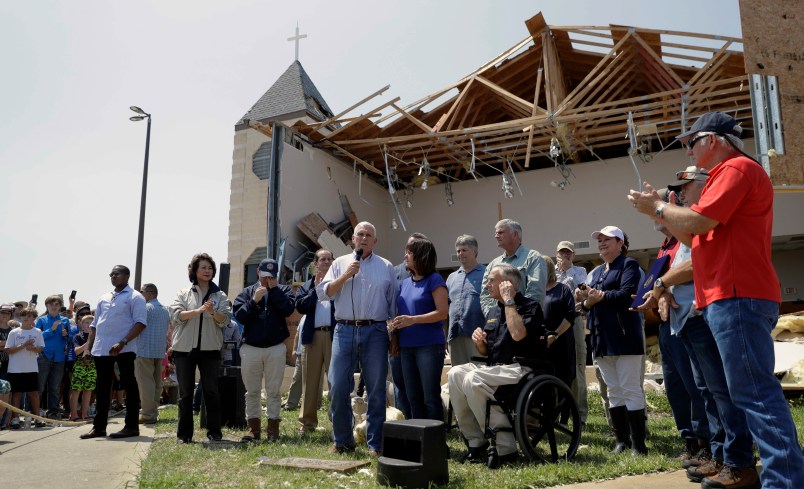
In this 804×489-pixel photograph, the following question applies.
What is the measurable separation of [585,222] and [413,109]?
4431mm

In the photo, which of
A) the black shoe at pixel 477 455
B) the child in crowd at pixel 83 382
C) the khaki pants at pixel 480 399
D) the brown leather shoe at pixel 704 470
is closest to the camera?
the brown leather shoe at pixel 704 470

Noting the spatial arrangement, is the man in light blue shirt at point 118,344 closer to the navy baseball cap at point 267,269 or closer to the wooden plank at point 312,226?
the navy baseball cap at point 267,269

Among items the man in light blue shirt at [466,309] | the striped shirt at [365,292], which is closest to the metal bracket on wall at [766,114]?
the man in light blue shirt at [466,309]

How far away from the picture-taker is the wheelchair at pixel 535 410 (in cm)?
370

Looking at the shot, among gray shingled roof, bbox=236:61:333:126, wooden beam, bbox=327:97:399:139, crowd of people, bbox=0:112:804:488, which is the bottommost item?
crowd of people, bbox=0:112:804:488

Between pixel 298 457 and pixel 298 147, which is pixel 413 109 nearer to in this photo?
pixel 298 147

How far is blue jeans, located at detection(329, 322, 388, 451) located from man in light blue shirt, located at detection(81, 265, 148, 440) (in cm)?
239

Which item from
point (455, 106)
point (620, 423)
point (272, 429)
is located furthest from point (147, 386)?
point (455, 106)

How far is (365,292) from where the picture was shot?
4.56 m

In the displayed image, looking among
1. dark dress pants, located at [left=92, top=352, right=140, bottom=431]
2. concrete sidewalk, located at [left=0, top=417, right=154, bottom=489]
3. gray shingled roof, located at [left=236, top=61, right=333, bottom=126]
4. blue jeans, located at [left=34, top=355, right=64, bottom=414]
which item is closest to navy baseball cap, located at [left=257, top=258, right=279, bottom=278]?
concrete sidewalk, located at [left=0, top=417, right=154, bottom=489]

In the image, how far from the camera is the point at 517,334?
12.9 ft

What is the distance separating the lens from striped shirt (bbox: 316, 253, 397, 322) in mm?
4547

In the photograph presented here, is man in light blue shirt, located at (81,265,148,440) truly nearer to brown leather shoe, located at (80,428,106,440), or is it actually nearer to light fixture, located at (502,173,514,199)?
brown leather shoe, located at (80,428,106,440)

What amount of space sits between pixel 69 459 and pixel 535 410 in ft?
11.2
